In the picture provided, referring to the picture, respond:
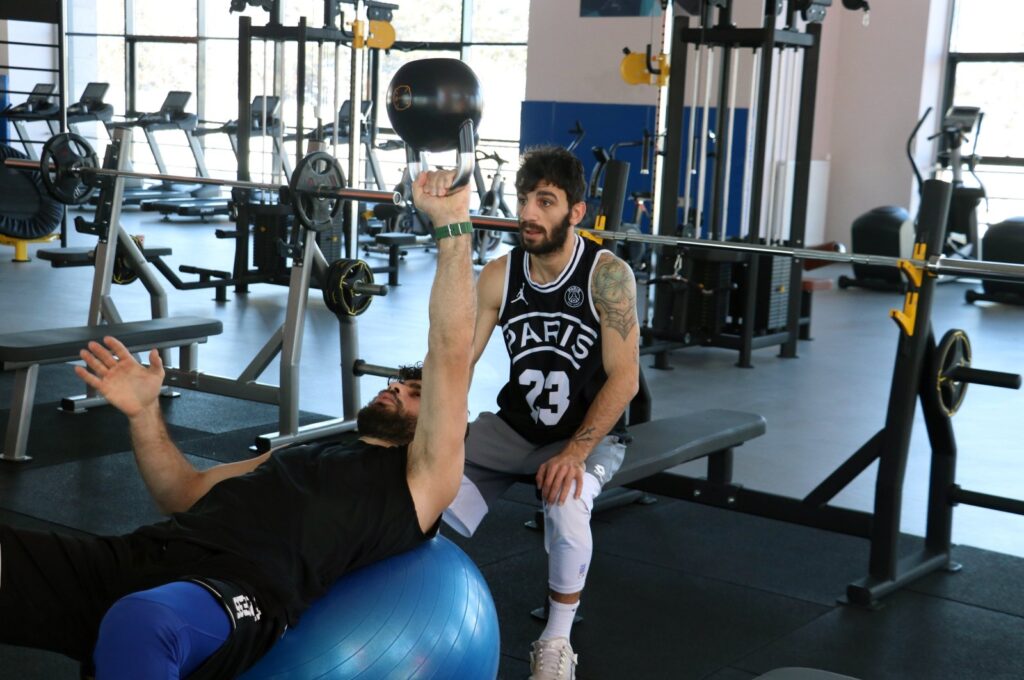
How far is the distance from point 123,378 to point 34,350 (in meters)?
1.85

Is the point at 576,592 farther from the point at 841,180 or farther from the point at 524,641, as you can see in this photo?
the point at 841,180

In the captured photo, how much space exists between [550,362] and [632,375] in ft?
0.59

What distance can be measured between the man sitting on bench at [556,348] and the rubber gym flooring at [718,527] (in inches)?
13.3

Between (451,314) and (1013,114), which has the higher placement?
(1013,114)

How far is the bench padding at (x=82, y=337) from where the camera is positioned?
346 cm

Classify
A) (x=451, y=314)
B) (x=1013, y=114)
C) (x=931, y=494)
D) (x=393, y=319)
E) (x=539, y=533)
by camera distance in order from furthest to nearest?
(x=1013, y=114), (x=393, y=319), (x=539, y=533), (x=931, y=494), (x=451, y=314)

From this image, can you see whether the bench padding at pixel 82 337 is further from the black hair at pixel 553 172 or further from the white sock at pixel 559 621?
the white sock at pixel 559 621

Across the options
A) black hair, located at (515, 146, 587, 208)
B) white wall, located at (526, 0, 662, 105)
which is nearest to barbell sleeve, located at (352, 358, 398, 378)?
black hair, located at (515, 146, 587, 208)

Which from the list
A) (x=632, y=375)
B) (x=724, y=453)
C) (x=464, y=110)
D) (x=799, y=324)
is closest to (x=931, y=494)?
(x=724, y=453)

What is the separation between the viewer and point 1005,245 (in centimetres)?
744

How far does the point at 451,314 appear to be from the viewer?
5.64 ft

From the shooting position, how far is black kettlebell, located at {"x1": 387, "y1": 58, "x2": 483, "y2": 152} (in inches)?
82.4

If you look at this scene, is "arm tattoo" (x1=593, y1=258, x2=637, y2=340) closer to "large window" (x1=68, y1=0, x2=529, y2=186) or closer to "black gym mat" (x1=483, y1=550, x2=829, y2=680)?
"black gym mat" (x1=483, y1=550, x2=829, y2=680)

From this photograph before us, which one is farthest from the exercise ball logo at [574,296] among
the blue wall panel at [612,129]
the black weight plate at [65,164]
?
the blue wall panel at [612,129]
